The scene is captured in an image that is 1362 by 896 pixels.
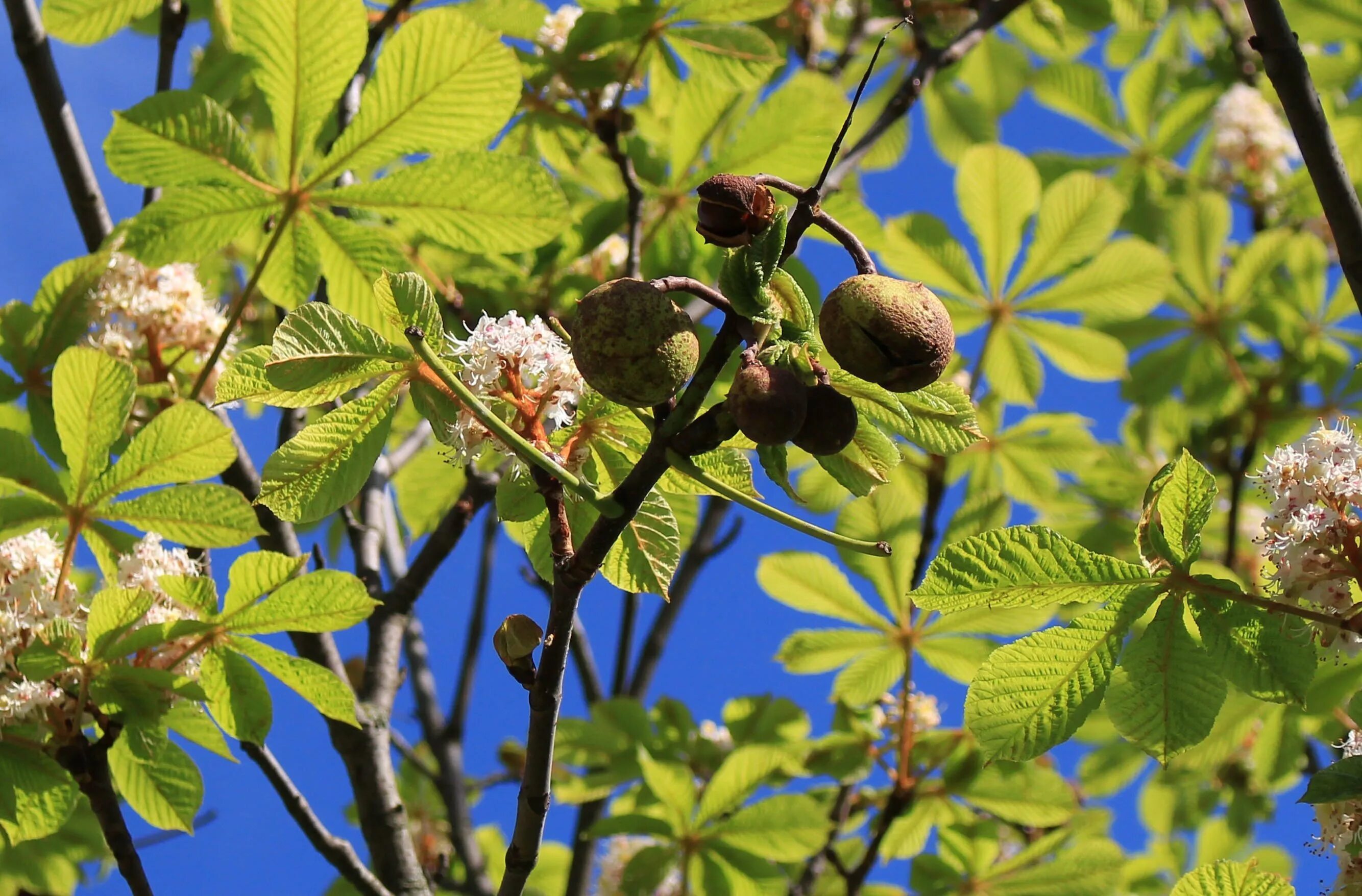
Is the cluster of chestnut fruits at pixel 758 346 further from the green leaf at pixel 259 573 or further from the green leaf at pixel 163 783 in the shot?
the green leaf at pixel 163 783

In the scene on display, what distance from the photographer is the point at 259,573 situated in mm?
1448

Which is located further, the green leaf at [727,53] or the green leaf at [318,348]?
the green leaf at [727,53]

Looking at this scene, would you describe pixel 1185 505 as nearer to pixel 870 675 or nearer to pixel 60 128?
pixel 870 675

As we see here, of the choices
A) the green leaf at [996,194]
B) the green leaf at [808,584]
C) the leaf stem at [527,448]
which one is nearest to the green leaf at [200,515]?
the leaf stem at [527,448]

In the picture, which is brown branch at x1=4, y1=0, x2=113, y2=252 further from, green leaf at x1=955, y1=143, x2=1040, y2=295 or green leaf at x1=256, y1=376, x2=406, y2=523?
green leaf at x1=955, y1=143, x2=1040, y2=295

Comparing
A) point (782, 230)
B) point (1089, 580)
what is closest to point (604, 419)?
point (782, 230)

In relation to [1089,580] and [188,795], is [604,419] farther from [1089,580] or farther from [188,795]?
[188,795]

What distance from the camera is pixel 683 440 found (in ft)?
3.04

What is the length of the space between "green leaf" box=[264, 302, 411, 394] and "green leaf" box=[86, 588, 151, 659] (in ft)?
1.44

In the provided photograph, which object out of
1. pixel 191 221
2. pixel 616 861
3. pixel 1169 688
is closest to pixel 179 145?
pixel 191 221

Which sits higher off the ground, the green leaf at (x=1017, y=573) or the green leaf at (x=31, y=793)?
the green leaf at (x=1017, y=573)

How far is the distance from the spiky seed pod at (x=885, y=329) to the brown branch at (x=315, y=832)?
1119 mm

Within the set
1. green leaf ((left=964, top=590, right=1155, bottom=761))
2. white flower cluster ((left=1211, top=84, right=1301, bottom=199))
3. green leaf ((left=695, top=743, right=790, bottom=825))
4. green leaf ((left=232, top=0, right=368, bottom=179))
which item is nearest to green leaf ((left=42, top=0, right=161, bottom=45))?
green leaf ((left=232, top=0, right=368, bottom=179))

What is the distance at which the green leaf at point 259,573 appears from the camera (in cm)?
144
